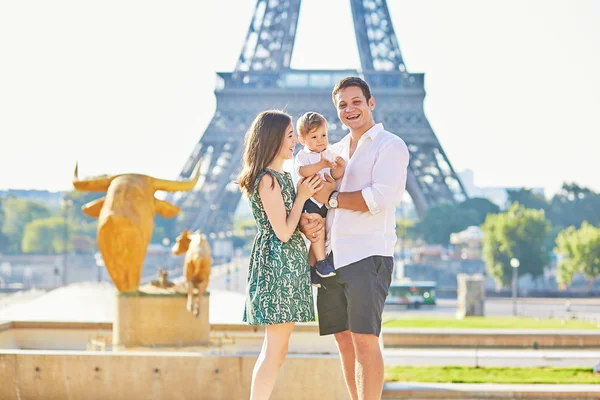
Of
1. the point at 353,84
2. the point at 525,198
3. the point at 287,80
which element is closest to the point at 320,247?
the point at 353,84

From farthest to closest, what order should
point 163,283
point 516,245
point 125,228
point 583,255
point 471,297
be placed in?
point 516,245, point 583,255, point 471,297, point 163,283, point 125,228

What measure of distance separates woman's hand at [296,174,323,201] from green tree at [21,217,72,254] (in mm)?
85591

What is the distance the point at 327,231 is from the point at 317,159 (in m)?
0.43

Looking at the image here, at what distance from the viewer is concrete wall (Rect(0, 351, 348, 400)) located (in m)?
9.87

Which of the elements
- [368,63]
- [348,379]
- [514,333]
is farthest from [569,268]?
[348,379]

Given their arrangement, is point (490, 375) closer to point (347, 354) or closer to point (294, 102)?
point (347, 354)

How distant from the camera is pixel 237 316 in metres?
18.3

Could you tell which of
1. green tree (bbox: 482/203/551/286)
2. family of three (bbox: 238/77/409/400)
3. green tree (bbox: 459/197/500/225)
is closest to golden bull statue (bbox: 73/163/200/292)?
family of three (bbox: 238/77/409/400)

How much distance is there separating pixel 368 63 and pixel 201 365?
63.3 metres

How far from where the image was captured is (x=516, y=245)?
2420 inches

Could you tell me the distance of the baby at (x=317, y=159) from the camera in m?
6.54

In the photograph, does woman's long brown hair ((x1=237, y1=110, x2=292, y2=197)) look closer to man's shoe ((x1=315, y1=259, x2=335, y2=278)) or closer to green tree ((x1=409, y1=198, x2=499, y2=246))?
man's shoe ((x1=315, y1=259, x2=335, y2=278))

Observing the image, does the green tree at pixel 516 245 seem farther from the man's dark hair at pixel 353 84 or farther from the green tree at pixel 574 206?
the man's dark hair at pixel 353 84

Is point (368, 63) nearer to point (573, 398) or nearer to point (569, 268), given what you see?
point (569, 268)
